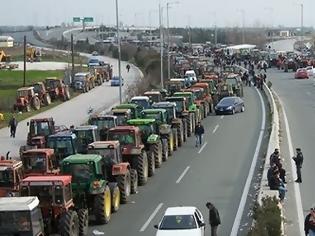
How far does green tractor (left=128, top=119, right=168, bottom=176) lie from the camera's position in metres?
30.4

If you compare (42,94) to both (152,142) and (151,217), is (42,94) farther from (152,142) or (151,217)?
(151,217)

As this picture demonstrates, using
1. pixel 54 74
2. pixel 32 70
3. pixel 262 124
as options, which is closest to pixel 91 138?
pixel 262 124

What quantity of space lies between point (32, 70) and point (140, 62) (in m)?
17.3

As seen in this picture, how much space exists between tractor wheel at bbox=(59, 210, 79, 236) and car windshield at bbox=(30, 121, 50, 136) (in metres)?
18.4

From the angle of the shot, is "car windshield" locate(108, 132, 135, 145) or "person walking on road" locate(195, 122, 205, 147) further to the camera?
"person walking on road" locate(195, 122, 205, 147)

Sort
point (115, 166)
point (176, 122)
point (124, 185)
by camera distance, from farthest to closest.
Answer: point (176, 122) → point (124, 185) → point (115, 166)

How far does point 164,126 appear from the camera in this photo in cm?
3438

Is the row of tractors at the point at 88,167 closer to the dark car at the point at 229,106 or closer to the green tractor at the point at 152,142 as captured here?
the green tractor at the point at 152,142

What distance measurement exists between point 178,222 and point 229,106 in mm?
32685

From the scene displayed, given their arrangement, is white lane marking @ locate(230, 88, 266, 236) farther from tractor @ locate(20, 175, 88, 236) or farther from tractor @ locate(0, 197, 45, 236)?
tractor @ locate(0, 197, 45, 236)

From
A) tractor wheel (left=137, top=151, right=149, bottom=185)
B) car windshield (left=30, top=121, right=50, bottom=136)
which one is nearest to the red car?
car windshield (left=30, top=121, right=50, bottom=136)

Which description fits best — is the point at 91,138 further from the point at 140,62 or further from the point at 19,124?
the point at 140,62

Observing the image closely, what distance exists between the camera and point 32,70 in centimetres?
10081

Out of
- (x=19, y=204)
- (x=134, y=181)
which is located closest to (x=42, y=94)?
(x=134, y=181)
